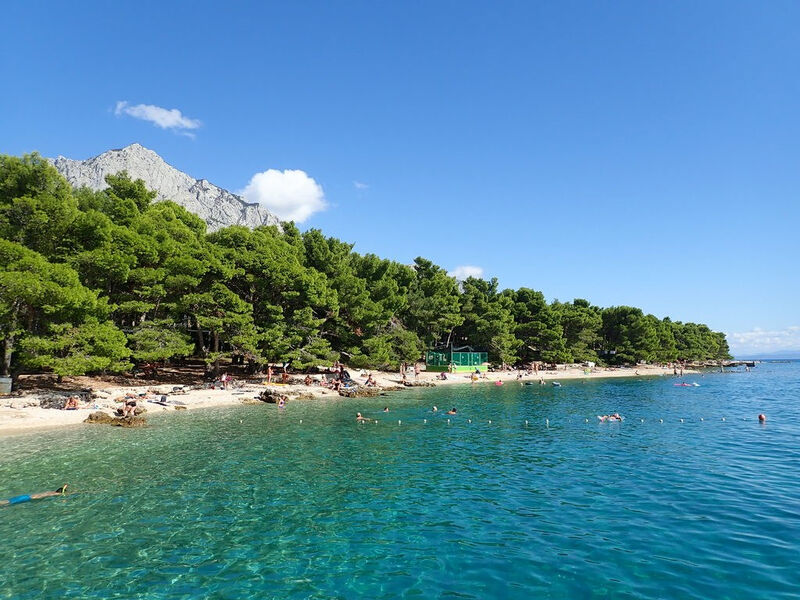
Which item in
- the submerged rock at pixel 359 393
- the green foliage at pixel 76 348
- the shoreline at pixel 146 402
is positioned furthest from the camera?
the submerged rock at pixel 359 393

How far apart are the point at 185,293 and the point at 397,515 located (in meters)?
36.9

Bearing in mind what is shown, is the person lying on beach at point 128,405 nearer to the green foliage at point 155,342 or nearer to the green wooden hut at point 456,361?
the green foliage at point 155,342

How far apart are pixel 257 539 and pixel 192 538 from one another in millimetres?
1807

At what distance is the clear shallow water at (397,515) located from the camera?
32.9ft

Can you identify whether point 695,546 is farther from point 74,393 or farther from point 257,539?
point 74,393

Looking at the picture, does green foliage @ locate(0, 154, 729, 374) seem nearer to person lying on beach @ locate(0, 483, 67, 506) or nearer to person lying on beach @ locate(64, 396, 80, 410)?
person lying on beach @ locate(64, 396, 80, 410)

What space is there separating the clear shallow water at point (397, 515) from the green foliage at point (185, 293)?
9803 millimetres

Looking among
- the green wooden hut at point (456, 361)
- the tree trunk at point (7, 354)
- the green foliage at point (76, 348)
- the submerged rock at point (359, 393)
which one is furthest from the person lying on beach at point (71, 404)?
the green wooden hut at point (456, 361)

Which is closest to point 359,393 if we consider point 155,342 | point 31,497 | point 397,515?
point 155,342

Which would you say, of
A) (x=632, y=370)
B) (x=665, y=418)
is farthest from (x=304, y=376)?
(x=632, y=370)

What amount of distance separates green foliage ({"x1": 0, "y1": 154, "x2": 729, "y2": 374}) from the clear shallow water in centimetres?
980

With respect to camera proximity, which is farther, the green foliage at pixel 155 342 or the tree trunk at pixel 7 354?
the green foliage at pixel 155 342

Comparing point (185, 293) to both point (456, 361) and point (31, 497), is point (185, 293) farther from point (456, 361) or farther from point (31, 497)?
point (456, 361)

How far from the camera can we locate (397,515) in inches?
555
